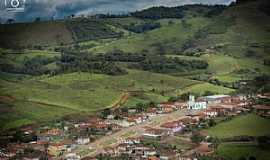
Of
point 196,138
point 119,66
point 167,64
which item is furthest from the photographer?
point 119,66

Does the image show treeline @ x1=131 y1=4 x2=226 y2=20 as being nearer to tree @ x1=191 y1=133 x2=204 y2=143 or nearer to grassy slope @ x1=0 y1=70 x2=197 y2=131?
grassy slope @ x1=0 y1=70 x2=197 y2=131

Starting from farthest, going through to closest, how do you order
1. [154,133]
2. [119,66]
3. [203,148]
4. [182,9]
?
[182,9] < [119,66] < [154,133] < [203,148]

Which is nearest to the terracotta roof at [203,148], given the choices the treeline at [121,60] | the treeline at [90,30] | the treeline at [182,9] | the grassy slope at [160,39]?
the treeline at [182,9]

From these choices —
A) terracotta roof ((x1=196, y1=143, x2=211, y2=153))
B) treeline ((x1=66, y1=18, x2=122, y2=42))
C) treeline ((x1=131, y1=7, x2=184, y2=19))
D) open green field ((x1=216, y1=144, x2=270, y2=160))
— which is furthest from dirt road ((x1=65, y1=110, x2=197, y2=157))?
treeline ((x1=66, y1=18, x2=122, y2=42))

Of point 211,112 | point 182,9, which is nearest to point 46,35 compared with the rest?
point 182,9

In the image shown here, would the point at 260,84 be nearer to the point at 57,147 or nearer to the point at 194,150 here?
the point at 194,150

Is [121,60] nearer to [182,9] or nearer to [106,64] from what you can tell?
[106,64]

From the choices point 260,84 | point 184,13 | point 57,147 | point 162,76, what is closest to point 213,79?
point 162,76
